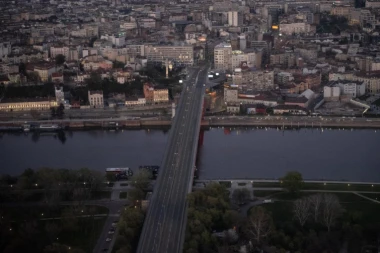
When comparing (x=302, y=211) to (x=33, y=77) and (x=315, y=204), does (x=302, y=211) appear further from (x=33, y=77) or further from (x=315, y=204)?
(x=33, y=77)

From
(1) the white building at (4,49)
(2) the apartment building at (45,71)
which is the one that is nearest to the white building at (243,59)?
(2) the apartment building at (45,71)

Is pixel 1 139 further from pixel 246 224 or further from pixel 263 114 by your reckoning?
pixel 246 224

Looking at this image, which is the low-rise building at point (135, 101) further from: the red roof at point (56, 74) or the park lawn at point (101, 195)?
the park lawn at point (101, 195)

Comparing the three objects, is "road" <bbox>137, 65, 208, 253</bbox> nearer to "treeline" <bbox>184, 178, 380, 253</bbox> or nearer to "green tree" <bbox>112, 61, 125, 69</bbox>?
"treeline" <bbox>184, 178, 380, 253</bbox>

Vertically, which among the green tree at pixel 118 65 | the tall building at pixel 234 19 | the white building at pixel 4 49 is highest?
the tall building at pixel 234 19

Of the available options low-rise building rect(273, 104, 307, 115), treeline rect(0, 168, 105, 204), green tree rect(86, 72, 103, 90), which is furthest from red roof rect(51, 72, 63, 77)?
treeline rect(0, 168, 105, 204)

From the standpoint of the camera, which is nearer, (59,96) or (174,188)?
(174,188)

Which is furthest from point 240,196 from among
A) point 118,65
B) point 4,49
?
point 4,49
